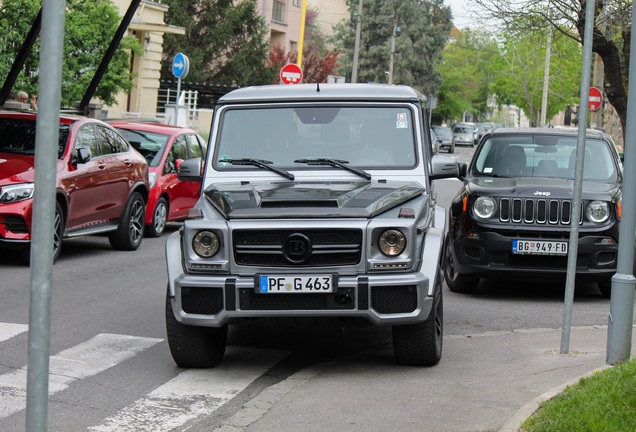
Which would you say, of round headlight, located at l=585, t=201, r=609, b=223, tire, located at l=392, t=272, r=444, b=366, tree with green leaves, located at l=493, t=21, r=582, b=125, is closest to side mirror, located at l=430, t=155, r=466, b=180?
tire, located at l=392, t=272, r=444, b=366

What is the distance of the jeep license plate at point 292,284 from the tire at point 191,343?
2.21 feet

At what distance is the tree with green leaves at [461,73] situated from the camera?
101375 mm

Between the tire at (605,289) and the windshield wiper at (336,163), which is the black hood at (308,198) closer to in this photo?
the windshield wiper at (336,163)

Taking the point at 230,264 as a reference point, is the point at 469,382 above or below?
below

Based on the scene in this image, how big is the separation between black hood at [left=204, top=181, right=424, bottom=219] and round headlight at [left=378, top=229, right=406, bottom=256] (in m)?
0.18

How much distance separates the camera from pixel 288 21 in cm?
7306

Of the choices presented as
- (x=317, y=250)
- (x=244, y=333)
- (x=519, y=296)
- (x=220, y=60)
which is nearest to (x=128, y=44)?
(x=519, y=296)

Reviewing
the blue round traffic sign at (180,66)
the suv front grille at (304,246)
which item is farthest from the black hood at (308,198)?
the blue round traffic sign at (180,66)

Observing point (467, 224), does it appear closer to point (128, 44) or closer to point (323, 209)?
point (323, 209)

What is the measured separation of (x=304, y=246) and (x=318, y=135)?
5.40 feet

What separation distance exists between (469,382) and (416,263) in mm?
869

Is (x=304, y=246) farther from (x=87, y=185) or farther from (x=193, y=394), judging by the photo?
(x=87, y=185)

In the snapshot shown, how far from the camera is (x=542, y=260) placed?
37.9ft

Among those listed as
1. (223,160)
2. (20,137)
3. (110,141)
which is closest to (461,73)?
(110,141)
